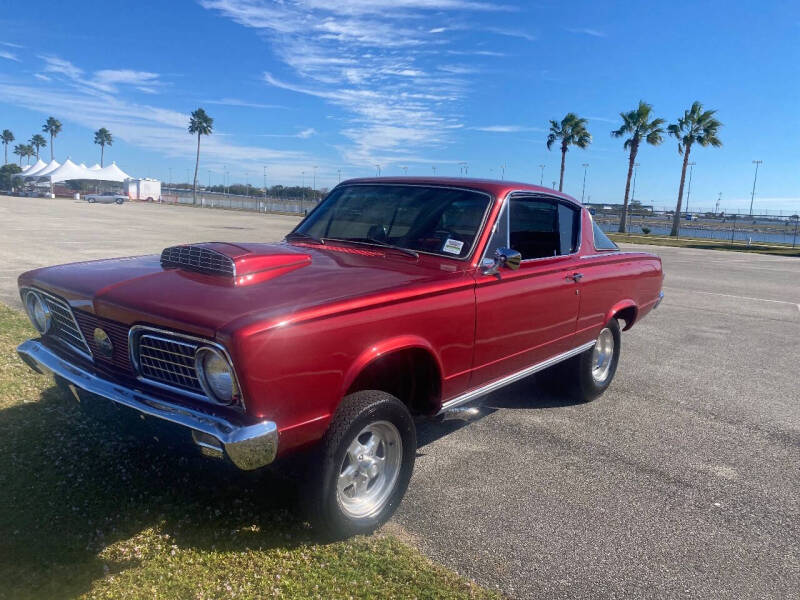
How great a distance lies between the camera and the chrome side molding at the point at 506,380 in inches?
137

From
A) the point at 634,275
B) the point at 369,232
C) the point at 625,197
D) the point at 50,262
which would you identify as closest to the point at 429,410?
the point at 369,232

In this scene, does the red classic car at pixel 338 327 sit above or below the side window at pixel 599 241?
below

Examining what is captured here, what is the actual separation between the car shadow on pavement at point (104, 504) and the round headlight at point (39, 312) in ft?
1.56

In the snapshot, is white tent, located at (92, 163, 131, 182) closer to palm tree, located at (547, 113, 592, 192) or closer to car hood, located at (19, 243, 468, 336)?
palm tree, located at (547, 113, 592, 192)

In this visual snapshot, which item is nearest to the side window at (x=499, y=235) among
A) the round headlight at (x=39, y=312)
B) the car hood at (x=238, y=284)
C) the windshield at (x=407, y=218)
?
the windshield at (x=407, y=218)

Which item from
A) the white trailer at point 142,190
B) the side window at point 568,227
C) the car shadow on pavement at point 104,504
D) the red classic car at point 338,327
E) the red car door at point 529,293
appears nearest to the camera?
the red classic car at point 338,327

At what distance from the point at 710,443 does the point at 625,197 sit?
49617 mm

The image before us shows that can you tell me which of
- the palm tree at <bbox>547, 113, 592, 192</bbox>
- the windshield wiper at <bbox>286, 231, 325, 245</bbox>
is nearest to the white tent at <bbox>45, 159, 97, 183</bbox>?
the palm tree at <bbox>547, 113, 592, 192</bbox>

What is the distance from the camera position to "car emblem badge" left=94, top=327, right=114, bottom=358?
2.92m

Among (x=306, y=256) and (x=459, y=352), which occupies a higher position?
(x=306, y=256)

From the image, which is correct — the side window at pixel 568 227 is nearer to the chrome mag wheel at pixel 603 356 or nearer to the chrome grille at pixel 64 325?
the chrome mag wheel at pixel 603 356

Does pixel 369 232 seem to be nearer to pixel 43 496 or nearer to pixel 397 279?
pixel 397 279

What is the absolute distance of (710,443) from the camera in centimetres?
449

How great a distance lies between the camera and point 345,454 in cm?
279
